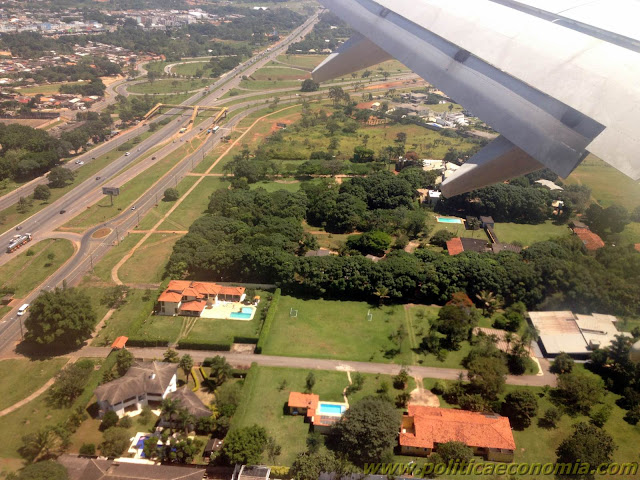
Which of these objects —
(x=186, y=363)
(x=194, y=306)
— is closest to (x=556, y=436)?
(x=186, y=363)

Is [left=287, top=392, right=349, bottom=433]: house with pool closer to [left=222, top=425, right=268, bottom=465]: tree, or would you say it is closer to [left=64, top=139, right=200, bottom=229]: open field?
[left=222, top=425, right=268, bottom=465]: tree

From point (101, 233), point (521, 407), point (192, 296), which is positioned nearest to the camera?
point (521, 407)

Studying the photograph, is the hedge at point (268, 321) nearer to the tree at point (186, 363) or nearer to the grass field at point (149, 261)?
the tree at point (186, 363)

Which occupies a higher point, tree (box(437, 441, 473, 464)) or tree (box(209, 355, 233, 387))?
tree (box(437, 441, 473, 464))

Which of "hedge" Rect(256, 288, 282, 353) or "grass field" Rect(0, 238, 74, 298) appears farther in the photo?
"grass field" Rect(0, 238, 74, 298)

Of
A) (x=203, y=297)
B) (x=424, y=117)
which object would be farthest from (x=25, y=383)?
(x=424, y=117)

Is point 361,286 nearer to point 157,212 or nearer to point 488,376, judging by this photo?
point 488,376

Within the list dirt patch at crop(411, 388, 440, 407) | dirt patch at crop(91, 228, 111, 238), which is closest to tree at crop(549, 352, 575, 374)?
dirt patch at crop(411, 388, 440, 407)
